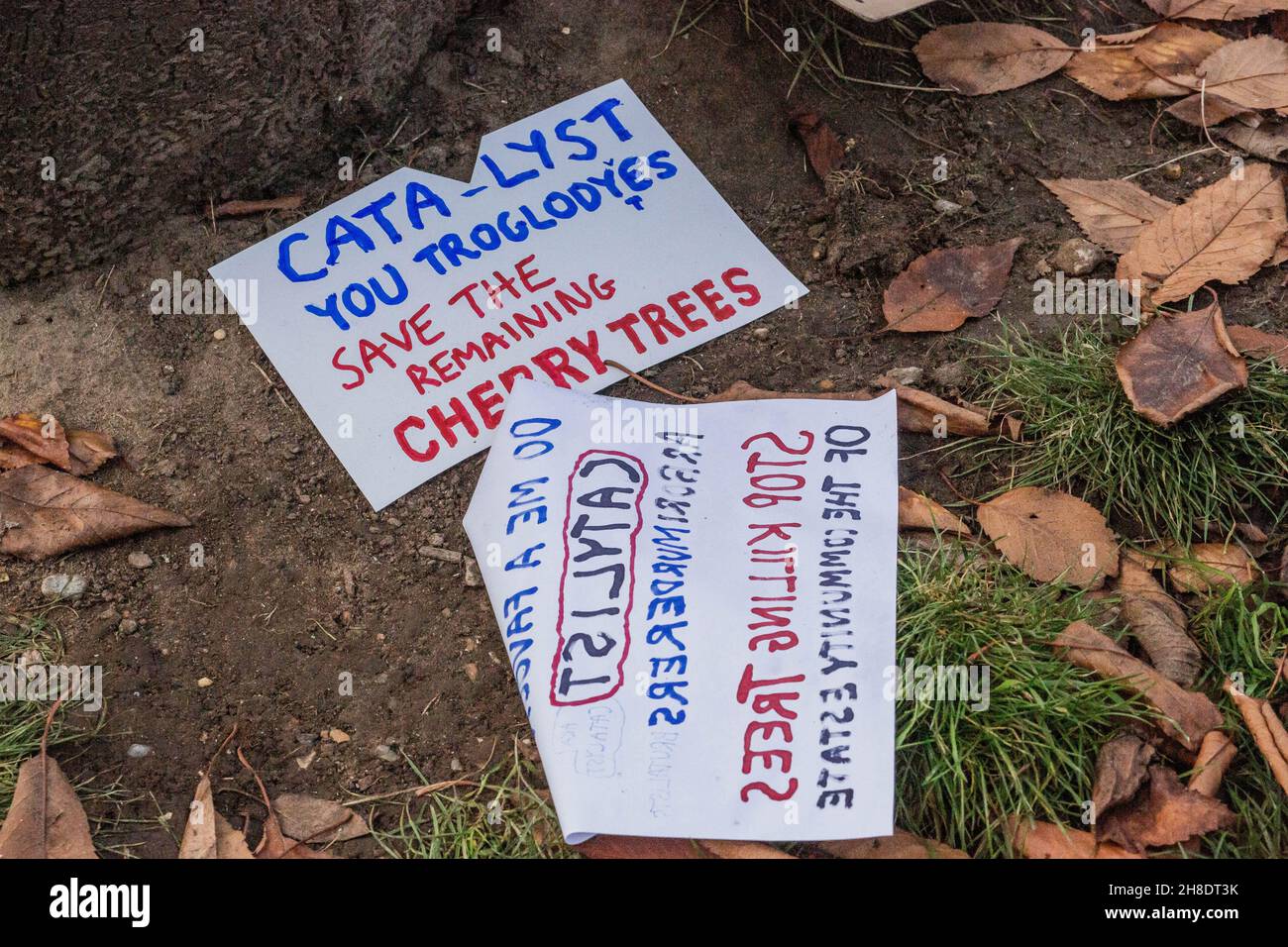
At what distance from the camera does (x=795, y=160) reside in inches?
81.1

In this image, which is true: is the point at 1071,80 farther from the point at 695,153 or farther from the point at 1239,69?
the point at 695,153

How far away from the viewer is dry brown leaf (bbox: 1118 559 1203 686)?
4.89 ft

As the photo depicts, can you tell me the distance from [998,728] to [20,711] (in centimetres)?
124

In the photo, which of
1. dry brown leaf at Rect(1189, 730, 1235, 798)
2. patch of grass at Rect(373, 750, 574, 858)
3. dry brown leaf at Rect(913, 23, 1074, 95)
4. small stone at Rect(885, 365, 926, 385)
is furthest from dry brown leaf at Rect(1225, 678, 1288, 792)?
dry brown leaf at Rect(913, 23, 1074, 95)

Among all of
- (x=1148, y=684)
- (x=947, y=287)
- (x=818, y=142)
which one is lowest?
(x=1148, y=684)

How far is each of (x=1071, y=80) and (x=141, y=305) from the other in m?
1.64

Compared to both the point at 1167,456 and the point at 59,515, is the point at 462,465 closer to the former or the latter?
the point at 59,515

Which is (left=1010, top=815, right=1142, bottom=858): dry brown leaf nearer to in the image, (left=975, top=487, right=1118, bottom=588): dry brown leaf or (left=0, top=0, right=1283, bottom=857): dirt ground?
(left=975, top=487, right=1118, bottom=588): dry brown leaf

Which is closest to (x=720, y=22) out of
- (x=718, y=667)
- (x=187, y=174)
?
(x=187, y=174)

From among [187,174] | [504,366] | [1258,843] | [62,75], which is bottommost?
[1258,843]

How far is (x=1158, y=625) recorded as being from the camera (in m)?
1.52

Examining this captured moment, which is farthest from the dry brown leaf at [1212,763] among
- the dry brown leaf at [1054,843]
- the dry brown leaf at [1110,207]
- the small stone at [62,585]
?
the small stone at [62,585]

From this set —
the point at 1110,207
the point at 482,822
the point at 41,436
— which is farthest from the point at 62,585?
the point at 1110,207

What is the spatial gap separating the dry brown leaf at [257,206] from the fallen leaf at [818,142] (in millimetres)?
862
